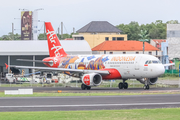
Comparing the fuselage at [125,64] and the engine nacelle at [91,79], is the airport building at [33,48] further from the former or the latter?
the engine nacelle at [91,79]

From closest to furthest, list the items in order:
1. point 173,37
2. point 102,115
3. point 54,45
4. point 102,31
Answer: point 102,115 < point 54,45 < point 173,37 < point 102,31

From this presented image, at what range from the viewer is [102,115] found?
1964 cm

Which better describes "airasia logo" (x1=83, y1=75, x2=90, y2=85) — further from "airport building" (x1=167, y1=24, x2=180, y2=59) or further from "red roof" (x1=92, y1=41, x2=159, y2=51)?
"red roof" (x1=92, y1=41, x2=159, y2=51)

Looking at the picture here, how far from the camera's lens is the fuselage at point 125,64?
4135 centimetres

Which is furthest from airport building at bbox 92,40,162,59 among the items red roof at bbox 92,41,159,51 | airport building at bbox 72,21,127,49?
airport building at bbox 72,21,127,49

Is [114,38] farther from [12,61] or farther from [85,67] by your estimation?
[85,67]

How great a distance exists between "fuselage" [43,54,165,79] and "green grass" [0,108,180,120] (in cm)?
2030

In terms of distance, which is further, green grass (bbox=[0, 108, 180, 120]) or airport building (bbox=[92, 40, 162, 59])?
airport building (bbox=[92, 40, 162, 59])

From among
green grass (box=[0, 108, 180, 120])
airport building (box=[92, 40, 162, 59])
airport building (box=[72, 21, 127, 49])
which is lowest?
green grass (box=[0, 108, 180, 120])

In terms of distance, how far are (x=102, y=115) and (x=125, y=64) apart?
23.9 meters

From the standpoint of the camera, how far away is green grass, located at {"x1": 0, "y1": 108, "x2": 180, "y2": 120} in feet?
61.7

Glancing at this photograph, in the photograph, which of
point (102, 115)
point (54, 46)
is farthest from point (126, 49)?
point (102, 115)

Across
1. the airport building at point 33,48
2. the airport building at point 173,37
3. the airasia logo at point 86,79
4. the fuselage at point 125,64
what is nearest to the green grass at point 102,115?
the fuselage at point 125,64

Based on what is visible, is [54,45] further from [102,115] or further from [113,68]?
[102,115]
